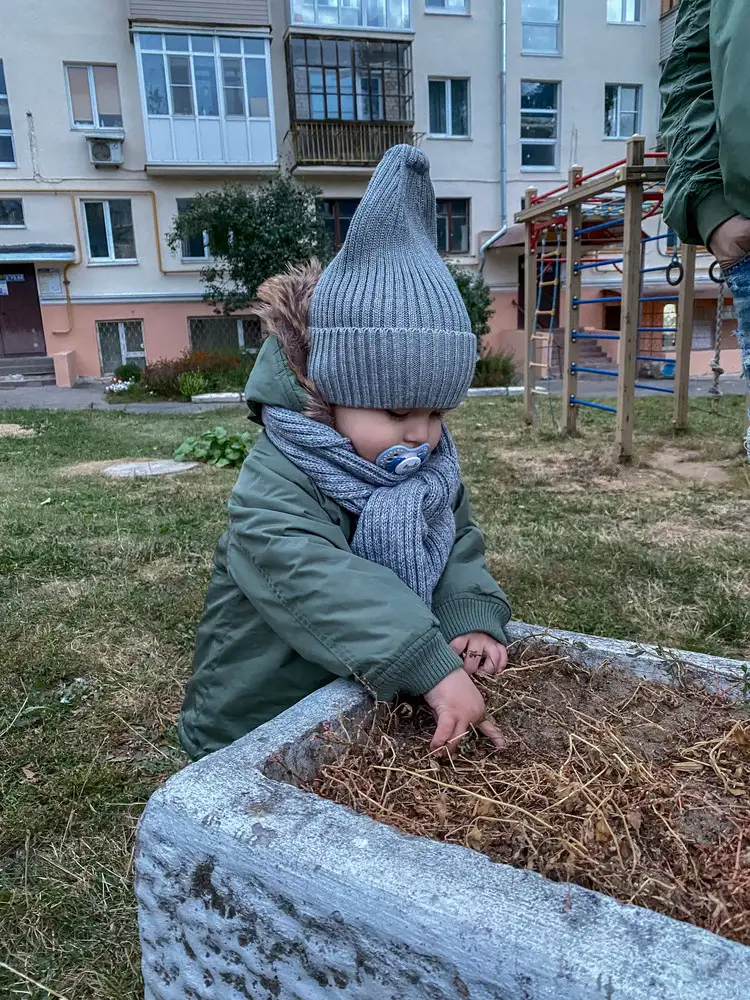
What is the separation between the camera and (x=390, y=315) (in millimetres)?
1495

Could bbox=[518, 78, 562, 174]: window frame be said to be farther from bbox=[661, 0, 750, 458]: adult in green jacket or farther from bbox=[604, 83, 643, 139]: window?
bbox=[661, 0, 750, 458]: adult in green jacket

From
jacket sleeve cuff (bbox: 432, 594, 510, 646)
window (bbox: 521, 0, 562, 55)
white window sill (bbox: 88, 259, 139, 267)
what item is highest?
window (bbox: 521, 0, 562, 55)

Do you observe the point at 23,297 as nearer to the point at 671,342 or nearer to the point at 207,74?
the point at 207,74

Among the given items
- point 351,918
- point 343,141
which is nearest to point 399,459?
point 351,918

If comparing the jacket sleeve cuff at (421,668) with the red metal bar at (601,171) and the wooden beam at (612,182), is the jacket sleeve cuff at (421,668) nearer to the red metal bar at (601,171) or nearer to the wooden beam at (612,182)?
the wooden beam at (612,182)

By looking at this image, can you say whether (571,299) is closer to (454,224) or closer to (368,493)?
(368,493)

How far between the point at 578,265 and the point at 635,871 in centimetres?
778

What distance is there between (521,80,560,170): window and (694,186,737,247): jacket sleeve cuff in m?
20.4

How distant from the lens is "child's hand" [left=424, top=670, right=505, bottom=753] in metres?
1.34

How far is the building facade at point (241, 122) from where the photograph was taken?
59.1 ft

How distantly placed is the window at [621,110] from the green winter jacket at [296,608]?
22.3 m

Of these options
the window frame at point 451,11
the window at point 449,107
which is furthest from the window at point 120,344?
the window frame at point 451,11

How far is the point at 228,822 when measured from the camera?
3.33 ft

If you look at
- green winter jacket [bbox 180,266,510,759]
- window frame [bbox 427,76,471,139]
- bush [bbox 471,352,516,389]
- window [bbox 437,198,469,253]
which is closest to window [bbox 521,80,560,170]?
window frame [bbox 427,76,471,139]
